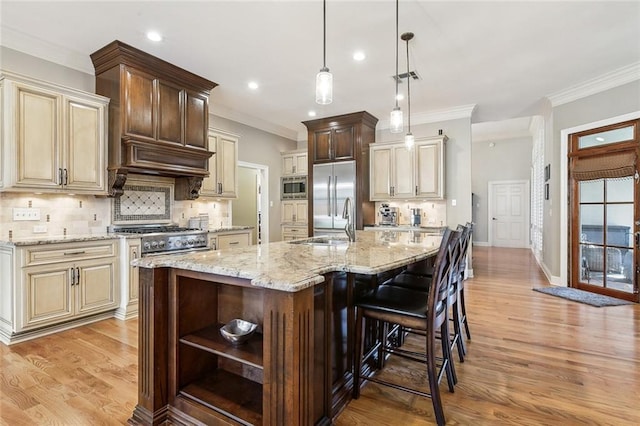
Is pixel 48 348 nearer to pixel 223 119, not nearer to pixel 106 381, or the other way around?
pixel 106 381

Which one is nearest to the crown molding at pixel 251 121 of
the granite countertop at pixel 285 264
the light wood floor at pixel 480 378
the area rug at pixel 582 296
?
the light wood floor at pixel 480 378

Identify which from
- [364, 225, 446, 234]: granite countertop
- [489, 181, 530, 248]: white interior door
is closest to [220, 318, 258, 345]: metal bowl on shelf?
[364, 225, 446, 234]: granite countertop

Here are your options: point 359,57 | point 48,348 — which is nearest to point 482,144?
point 359,57

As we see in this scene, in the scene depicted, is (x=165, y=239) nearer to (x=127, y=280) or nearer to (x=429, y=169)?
(x=127, y=280)

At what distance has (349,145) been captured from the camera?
5.90 meters

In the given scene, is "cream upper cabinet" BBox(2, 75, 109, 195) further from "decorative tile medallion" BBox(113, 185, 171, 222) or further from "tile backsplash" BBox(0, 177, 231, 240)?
"decorative tile medallion" BBox(113, 185, 171, 222)

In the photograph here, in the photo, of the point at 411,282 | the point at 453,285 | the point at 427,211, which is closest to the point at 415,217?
the point at 427,211

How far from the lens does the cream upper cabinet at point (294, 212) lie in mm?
6711

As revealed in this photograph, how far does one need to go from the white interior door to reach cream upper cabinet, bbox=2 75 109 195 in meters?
9.69

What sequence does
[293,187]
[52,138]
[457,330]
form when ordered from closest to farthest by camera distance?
[457,330] < [52,138] < [293,187]

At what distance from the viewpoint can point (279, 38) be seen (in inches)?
131

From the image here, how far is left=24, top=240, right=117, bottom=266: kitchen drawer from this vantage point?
2887mm

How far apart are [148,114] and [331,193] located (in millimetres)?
3214

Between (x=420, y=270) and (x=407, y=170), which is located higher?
(x=407, y=170)
